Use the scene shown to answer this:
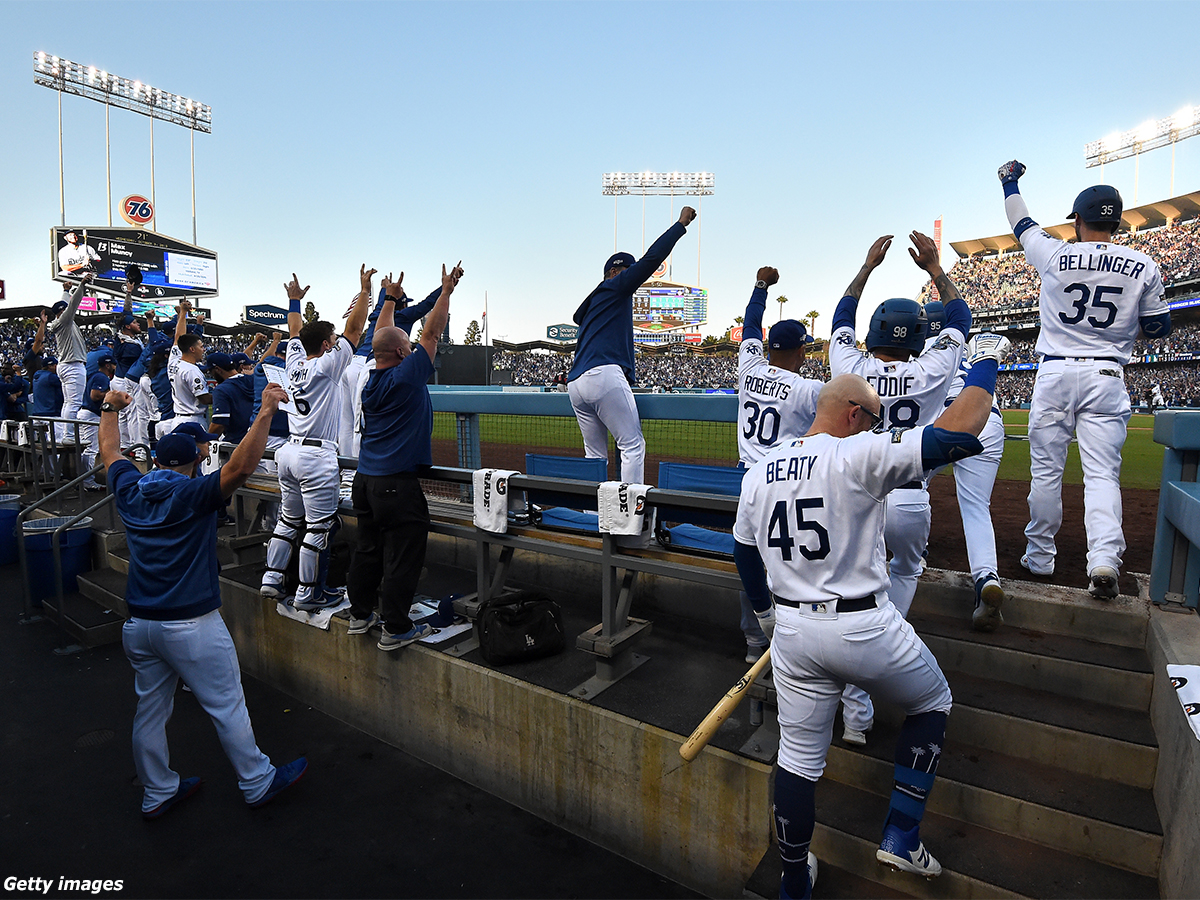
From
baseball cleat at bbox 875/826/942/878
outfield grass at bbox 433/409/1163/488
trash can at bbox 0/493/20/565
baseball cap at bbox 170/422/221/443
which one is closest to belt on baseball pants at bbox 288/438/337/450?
baseball cap at bbox 170/422/221/443

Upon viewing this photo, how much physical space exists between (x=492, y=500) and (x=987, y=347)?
314cm

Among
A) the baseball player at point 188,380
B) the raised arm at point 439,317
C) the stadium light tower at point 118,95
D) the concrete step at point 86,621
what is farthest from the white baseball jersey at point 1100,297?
the stadium light tower at point 118,95

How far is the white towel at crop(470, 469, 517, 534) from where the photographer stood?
4.50 meters

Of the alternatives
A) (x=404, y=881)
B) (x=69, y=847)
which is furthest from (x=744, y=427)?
(x=69, y=847)

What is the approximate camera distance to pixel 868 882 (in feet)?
8.76

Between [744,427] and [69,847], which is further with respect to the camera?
[744,427]

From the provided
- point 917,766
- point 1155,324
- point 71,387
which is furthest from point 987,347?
point 71,387

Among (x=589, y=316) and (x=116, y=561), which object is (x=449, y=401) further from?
(x=116, y=561)

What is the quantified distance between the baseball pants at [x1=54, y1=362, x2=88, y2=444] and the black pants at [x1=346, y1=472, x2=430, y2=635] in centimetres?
939

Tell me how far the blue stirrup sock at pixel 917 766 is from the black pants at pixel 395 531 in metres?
3.10

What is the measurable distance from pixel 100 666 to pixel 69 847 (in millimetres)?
2853

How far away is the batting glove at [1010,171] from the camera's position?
4.02 m

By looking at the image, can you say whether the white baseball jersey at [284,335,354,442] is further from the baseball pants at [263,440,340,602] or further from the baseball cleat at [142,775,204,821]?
the baseball cleat at [142,775,204,821]

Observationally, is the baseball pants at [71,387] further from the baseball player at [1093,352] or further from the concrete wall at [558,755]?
the baseball player at [1093,352]
